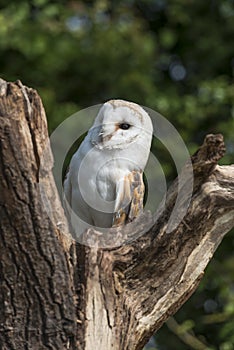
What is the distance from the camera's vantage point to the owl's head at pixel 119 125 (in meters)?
4.15

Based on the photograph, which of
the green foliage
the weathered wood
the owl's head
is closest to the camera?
the weathered wood

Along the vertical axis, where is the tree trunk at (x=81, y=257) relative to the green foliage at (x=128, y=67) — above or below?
above

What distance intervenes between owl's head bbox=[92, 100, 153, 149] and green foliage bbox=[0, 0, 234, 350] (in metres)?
2.82

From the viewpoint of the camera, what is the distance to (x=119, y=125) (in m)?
4.18

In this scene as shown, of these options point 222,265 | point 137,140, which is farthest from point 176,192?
point 222,265

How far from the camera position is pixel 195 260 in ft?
11.7

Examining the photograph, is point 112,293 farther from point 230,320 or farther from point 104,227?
point 230,320

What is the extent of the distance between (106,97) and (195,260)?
4551mm

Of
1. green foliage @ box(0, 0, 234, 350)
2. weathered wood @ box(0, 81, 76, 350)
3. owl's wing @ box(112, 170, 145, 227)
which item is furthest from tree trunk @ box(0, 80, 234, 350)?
green foliage @ box(0, 0, 234, 350)

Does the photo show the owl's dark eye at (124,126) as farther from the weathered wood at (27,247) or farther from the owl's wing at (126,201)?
the weathered wood at (27,247)

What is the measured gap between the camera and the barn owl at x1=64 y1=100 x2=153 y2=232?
4176 millimetres

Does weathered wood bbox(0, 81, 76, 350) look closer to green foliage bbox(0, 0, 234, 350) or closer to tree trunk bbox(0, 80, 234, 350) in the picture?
tree trunk bbox(0, 80, 234, 350)

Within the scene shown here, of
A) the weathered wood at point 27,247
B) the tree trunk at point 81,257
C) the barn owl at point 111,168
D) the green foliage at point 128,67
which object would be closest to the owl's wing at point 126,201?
the barn owl at point 111,168

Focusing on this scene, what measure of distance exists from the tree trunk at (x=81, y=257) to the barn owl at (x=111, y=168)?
2.24 ft
